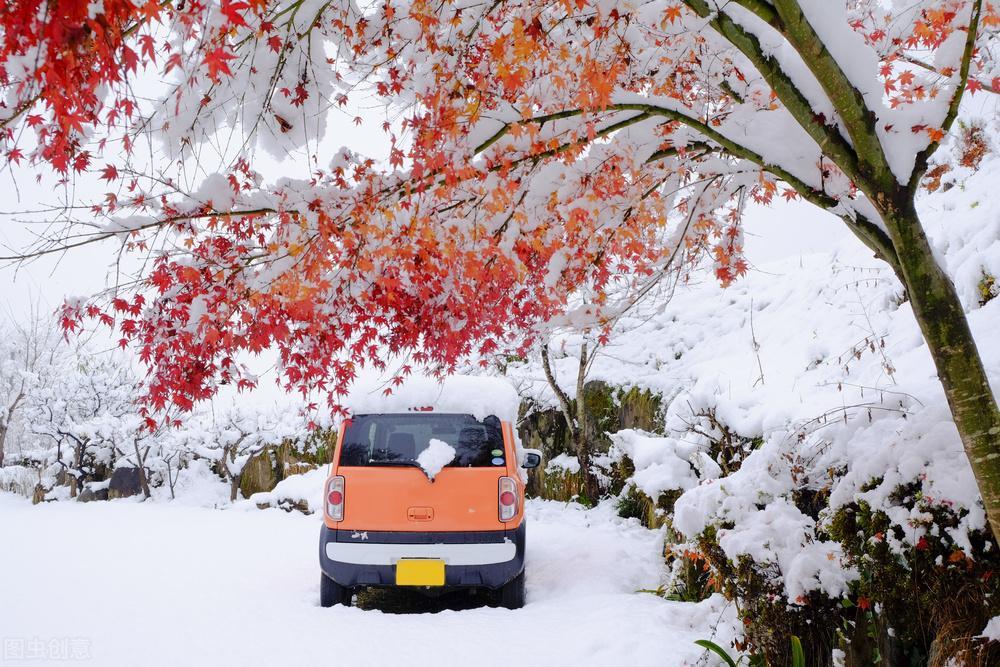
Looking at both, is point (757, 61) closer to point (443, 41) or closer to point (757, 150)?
point (757, 150)

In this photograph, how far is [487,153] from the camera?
3.30m

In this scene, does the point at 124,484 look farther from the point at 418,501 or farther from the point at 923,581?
the point at 923,581

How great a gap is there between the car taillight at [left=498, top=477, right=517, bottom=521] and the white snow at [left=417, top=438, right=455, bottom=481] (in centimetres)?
45

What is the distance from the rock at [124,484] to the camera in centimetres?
1499

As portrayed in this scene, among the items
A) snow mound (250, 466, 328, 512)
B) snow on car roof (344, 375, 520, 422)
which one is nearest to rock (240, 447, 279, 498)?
snow mound (250, 466, 328, 512)

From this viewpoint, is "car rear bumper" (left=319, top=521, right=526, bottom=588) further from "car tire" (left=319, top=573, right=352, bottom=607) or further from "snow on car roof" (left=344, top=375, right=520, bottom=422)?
"snow on car roof" (left=344, top=375, right=520, bottom=422)

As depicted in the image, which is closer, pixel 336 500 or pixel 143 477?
pixel 336 500

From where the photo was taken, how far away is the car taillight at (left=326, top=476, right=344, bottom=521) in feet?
14.0

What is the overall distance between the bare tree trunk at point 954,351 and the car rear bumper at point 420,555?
9.73ft

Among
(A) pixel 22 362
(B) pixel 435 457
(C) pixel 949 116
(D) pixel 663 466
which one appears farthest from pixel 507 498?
(A) pixel 22 362

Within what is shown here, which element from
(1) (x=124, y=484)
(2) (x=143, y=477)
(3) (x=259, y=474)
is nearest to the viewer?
(3) (x=259, y=474)

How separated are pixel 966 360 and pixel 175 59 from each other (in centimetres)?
331

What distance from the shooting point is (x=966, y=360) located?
2.16m

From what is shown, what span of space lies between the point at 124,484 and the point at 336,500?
1422 cm
